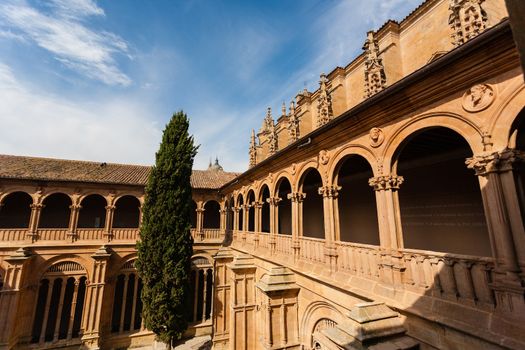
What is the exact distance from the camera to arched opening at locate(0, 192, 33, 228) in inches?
623

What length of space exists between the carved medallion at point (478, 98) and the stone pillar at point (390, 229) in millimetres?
1794

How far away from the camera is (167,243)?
44.3 feet

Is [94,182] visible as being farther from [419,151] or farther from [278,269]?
[419,151]

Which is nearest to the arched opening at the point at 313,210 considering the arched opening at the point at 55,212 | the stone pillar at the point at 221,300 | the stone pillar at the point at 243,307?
the stone pillar at the point at 221,300

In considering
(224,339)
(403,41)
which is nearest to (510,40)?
(403,41)

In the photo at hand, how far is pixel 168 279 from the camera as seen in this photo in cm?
1310

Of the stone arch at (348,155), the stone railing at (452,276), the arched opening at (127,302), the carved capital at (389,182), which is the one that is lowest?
the arched opening at (127,302)

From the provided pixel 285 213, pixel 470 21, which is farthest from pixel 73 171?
Answer: pixel 470 21

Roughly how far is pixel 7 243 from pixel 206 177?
12.4m

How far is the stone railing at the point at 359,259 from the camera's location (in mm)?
5633

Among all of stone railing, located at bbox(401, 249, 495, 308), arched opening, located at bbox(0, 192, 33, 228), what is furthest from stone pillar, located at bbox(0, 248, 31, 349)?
stone railing, located at bbox(401, 249, 495, 308)

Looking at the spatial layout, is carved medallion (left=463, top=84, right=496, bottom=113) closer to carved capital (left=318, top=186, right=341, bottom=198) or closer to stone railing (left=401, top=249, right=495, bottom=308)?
stone railing (left=401, top=249, right=495, bottom=308)

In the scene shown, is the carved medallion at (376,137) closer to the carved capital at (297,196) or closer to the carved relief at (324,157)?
the carved relief at (324,157)

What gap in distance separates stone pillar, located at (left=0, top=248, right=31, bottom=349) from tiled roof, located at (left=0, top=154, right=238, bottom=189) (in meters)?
4.50
